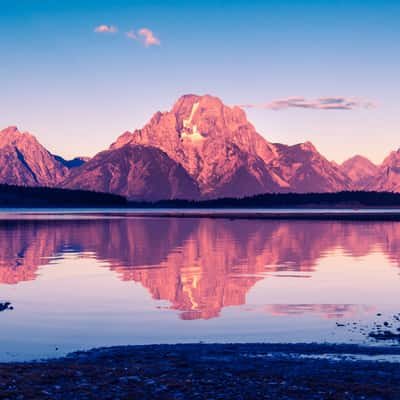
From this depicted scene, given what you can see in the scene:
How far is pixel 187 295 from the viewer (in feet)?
140

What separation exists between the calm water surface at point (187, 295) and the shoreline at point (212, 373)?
260 centimetres

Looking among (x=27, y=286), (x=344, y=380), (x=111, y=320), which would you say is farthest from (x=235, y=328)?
(x=27, y=286)

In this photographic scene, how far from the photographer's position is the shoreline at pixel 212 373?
18750 millimetres

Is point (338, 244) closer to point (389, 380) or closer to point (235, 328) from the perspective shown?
point (235, 328)

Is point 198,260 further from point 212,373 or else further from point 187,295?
point 212,373

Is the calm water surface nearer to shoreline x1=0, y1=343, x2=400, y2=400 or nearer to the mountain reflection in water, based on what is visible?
the mountain reflection in water

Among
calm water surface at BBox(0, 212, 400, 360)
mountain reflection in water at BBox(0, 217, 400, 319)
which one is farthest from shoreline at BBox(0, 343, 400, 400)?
mountain reflection in water at BBox(0, 217, 400, 319)

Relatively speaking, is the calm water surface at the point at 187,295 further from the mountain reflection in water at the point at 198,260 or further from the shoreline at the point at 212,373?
the shoreline at the point at 212,373

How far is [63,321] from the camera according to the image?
33.2 meters

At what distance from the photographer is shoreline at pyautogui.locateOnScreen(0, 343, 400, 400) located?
61.5 feet

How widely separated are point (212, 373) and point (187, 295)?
2140cm

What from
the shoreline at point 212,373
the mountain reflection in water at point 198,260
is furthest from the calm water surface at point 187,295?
the shoreline at point 212,373

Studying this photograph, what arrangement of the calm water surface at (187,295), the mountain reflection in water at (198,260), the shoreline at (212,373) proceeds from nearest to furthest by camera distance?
the shoreline at (212,373), the calm water surface at (187,295), the mountain reflection in water at (198,260)

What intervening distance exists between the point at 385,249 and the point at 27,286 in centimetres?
5030
